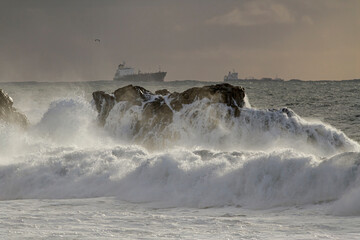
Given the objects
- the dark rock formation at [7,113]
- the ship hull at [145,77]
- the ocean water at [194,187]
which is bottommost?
the ocean water at [194,187]

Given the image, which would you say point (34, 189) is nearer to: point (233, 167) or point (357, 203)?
point (233, 167)

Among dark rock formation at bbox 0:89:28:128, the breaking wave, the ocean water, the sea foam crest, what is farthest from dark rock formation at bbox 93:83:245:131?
dark rock formation at bbox 0:89:28:128

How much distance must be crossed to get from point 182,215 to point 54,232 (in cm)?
290

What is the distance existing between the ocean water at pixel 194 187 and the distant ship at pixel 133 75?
141 metres

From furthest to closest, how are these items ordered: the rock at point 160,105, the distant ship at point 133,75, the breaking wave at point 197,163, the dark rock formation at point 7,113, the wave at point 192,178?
the distant ship at point 133,75, the dark rock formation at point 7,113, the rock at point 160,105, the breaking wave at point 197,163, the wave at point 192,178

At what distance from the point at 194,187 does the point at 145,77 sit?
15179 centimetres

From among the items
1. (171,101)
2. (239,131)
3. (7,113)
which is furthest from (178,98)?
(7,113)

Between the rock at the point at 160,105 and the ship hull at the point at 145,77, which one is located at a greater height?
the ship hull at the point at 145,77

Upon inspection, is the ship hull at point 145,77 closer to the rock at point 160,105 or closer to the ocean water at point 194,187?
the rock at point 160,105

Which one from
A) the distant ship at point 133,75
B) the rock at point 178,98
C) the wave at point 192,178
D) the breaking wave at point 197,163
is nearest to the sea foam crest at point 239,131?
the breaking wave at point 197,163

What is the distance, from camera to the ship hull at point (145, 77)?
6442 inches

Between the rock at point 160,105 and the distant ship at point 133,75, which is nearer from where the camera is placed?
the rock at point 160,105

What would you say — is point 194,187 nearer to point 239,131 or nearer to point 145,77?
point 239,131

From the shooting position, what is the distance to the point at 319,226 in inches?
381
